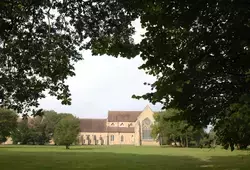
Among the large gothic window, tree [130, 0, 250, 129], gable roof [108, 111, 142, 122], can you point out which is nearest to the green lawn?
tree [130, 0, 250, 129]

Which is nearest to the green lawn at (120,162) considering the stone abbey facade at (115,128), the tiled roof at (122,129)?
the stone abbey facade at (115,128)

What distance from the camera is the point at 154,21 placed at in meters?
8.31

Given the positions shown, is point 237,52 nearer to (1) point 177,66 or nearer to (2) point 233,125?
(1) point 177,66

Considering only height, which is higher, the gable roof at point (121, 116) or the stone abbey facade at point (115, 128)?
the gable roof at point (121, 116)

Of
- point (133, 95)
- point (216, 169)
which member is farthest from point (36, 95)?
point (216, 169)

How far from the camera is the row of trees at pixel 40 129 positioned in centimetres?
6397

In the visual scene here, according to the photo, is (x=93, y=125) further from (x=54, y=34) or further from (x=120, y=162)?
(x=54, y=34)

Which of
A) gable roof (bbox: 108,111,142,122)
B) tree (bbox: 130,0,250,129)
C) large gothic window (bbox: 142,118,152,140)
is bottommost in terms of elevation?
tree (bbox: 130,0,250,129)

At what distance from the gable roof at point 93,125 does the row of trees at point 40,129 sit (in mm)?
15868

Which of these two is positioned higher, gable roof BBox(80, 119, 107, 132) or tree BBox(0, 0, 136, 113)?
gable roof BBox(80, 119, 107, 132)

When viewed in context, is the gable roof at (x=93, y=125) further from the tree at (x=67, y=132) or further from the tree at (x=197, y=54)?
the tree at (x=197, y=54)

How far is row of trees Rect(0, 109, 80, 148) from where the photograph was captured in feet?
210

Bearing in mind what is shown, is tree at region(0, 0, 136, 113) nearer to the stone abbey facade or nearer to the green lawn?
the green lawn

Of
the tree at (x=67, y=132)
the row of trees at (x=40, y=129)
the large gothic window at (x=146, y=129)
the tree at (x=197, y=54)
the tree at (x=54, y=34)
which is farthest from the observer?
the large gothic window at (x=146, y=129)
